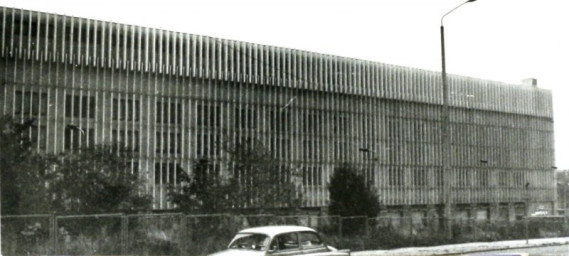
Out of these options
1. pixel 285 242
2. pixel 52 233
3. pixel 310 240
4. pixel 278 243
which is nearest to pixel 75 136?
pixel 52 233

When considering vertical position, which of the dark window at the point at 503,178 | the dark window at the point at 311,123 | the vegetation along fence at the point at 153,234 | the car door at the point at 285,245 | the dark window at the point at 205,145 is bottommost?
the vegetation along fence at the point at 153,234

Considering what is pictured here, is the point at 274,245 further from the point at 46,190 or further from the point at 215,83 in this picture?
the point at 215,83

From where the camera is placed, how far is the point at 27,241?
2233 cm

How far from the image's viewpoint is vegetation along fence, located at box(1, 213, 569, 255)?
73.1 ft

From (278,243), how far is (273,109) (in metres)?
49.7

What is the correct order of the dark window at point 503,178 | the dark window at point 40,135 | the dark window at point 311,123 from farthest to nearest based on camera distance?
the dark window at point 503,178 < the dark window at point 311,123 < the dark window at point 40,135

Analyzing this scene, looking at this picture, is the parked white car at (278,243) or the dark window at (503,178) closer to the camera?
the parked white car at (278,243)

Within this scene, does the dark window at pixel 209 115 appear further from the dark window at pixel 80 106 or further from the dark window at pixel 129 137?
the dark window at pixel 80 106

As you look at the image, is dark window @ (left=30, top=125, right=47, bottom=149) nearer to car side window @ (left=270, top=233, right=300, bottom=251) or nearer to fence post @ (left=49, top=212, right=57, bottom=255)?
fence post @ (left=49, top=212, right=57, bottom=255)

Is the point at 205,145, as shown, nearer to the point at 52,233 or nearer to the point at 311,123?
the point at 311,123

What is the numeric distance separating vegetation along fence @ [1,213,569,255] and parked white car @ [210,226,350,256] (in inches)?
361

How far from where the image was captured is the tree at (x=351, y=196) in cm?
3703

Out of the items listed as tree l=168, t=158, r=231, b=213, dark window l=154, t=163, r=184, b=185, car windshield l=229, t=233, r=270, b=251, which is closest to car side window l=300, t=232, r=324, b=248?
car windshield l=229, t=233, r=270, b=251

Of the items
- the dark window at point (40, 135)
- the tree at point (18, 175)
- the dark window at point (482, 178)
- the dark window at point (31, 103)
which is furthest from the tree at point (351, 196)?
the dark window at point (482, 178)
